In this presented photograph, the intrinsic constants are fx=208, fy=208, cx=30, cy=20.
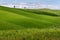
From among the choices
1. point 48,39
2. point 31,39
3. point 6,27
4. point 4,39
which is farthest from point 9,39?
point 6,27

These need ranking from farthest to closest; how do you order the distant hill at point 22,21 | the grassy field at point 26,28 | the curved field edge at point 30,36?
the distant hill at point 22,21 < the grassy field at point 26,28 < the curved field edge at point 30,36

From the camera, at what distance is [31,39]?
54.1 ft

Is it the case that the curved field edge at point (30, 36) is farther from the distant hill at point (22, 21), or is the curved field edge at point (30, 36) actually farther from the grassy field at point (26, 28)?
the distant hill at point (22, 21)

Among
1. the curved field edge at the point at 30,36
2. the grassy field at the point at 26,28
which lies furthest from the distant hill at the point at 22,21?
the curved field edge at the point at 30,36

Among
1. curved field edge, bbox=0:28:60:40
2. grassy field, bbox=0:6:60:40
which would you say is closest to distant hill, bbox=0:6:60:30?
grassy field, bbox=0:6:60:40

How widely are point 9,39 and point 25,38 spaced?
1374mm

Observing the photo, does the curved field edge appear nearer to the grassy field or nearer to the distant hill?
the grassy field

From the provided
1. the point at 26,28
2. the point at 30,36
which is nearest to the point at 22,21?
the point at 26,28

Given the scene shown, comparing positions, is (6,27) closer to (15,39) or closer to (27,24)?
(27,24)

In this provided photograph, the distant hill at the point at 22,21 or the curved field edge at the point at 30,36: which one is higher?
the curved field edge at the point at 30,36

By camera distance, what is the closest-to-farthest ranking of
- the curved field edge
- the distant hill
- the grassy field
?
the curved field edge, the grassy field, the distant hill

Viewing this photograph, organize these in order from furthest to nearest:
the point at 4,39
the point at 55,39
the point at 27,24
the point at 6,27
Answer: the point at 27,24
the point at 6,27
the point at 55,39
the point at 4,39

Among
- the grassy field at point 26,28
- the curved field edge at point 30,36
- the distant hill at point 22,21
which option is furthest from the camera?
the distant hill at point 22,21

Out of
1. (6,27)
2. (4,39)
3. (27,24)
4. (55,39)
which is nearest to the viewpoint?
(4,39)
